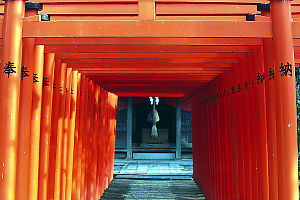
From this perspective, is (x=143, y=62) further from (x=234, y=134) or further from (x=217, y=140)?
(x=217, y=140)

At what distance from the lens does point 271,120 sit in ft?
8.91

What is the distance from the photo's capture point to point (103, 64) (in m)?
4.17

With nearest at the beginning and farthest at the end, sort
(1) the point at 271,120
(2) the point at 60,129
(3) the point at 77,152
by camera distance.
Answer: (1) the point at 271,120, (2) the point at 60,129, (3) the point at 77,152

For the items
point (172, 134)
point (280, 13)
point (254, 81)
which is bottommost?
point (172, 134)

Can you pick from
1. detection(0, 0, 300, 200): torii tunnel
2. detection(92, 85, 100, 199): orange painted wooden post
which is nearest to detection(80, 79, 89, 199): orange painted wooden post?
detection(92, 85, 100, 199): orange painted wooden post

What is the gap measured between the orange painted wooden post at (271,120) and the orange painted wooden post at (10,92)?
2.53 m

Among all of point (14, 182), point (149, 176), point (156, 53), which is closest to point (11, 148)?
point (14, 182)

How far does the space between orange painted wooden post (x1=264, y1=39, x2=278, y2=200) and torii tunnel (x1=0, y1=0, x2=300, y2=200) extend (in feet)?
0.03

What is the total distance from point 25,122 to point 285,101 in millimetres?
2587

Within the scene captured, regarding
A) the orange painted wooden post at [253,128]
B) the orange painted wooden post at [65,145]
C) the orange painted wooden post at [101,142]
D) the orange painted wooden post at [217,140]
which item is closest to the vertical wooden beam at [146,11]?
the orange painted wooden post at [253,128]

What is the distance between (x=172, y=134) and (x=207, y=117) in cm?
980

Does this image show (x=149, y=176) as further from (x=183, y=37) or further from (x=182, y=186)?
(x=183, y=37)

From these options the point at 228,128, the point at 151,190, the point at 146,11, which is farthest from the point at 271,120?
the point at 151,190

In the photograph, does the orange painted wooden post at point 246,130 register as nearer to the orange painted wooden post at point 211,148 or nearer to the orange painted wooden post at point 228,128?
the orange painted wooden post at point 228,128
